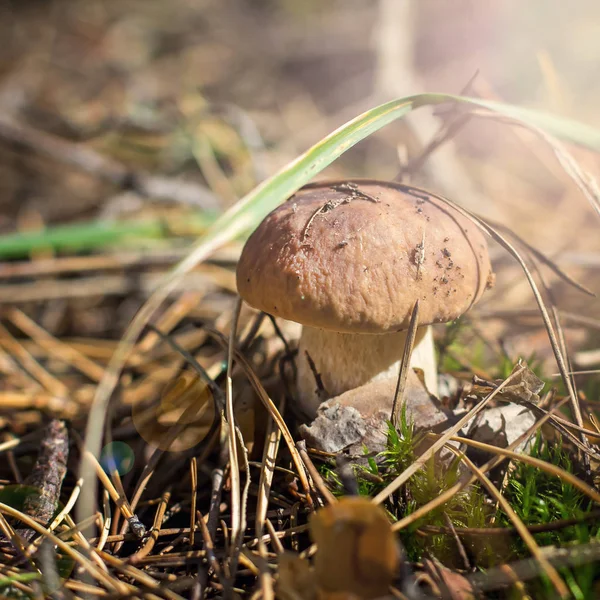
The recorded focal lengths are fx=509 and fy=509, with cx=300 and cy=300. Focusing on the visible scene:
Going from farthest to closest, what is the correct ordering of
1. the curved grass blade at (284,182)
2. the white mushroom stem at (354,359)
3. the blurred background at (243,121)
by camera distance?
the blurred background at (243,121) < the white mushroom stem at (354,359) < the curved grass blade at (284,182)

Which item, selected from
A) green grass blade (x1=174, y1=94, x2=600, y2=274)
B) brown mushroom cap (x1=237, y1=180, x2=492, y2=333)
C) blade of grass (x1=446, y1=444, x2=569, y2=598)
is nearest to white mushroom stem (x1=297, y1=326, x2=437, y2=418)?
brown mushroom cap (x1=237, y1=180, x2=492, y2=333)

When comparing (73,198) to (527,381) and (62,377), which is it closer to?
(62,377)

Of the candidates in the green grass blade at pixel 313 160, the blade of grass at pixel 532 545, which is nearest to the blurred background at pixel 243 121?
the green grass blade at pixel 313 160

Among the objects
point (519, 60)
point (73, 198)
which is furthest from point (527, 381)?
point (519, 60)

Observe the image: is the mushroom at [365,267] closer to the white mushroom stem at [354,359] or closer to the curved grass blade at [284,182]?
the white mushroom stem at [354,359]

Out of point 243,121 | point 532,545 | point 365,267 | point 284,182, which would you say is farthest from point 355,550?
point 243,121

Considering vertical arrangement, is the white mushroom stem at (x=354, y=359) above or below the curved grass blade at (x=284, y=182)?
below

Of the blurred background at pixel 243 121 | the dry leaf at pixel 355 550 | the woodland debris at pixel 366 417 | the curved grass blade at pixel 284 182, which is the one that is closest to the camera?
the dry leaf at pixel 355 550

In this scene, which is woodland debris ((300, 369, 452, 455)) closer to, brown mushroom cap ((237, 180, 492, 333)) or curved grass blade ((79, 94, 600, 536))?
brown mushroom cap ((237, 180, 492, 333))

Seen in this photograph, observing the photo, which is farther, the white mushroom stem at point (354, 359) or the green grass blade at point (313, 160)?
the white mushroom stem at point (354, 359)
